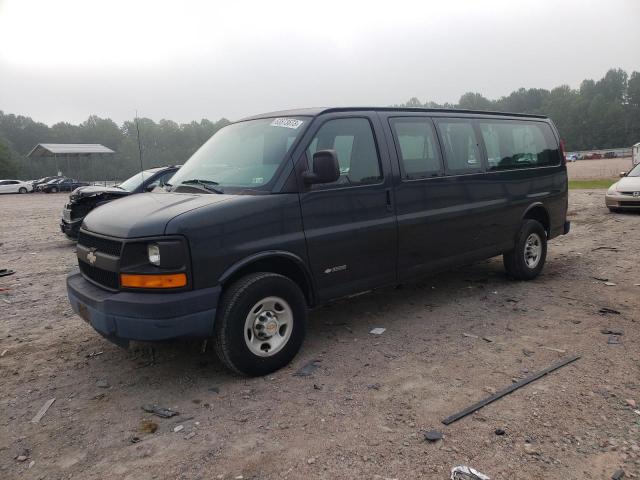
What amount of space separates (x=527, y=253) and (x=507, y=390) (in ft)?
11.8

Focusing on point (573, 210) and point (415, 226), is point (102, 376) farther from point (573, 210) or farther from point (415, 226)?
point (573, 210)

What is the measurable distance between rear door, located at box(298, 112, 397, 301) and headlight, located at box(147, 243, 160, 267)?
1227 millimetres

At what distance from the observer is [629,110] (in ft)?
400

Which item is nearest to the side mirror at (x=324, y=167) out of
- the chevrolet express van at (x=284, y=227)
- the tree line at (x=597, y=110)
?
the chevrolet express van at (x=284, y=227)

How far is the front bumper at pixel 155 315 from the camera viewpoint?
3.48 metres

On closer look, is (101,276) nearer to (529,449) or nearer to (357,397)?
(357,397)

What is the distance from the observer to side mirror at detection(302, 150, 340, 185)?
4023 millimetres

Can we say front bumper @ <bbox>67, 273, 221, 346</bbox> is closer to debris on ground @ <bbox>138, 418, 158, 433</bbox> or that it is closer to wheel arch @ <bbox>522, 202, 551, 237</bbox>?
debris on ground @ <bbox>138, 418, 158, 433</bbox>

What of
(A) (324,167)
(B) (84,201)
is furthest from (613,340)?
(B) (84,201)

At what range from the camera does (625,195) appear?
12.8 m

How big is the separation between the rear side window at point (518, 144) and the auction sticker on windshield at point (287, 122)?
2645 mm

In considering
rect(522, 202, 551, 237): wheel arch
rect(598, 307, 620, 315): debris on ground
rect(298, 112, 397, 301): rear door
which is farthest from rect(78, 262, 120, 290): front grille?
rect(522, 202, 551, 237): wheel arch

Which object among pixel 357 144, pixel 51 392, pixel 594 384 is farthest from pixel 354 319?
pixel 51 392

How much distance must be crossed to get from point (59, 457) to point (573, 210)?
1452 centimetres
